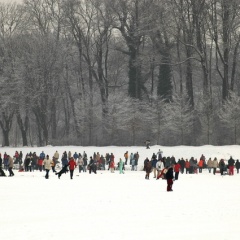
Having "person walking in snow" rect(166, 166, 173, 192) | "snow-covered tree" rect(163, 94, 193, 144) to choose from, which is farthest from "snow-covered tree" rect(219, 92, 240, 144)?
"person walking in snow" rect(166, 166, 173, 192)

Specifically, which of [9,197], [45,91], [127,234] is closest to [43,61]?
[45,91]

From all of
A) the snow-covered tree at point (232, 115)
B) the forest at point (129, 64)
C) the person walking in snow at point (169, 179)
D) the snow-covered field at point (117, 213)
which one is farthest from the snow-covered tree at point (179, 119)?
the person walking in snow at point (169, 179)

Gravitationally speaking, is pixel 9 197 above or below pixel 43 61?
below

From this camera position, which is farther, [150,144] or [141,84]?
[141,84]

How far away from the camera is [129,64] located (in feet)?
227

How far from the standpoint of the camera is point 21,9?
234ft

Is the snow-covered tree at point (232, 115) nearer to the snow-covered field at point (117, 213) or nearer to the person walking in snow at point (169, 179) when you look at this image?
the snow-covered field at point (117, 213)

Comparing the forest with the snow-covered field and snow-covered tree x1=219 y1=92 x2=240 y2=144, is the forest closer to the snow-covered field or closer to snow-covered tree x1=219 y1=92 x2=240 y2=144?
snow-covered tree x1=219 y1=92 x2=240 y2=144

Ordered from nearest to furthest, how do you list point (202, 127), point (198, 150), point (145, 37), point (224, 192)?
point (224, 192) < point (198, 150) < point (202, 127) < point (145, 37)

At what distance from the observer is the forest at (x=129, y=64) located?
199 ft

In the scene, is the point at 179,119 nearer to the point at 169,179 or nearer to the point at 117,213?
the point at 169,179

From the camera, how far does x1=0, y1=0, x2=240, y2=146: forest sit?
6066 cm

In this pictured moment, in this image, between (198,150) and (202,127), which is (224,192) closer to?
(198,150)

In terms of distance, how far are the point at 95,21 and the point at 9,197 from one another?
48276 millimetres
